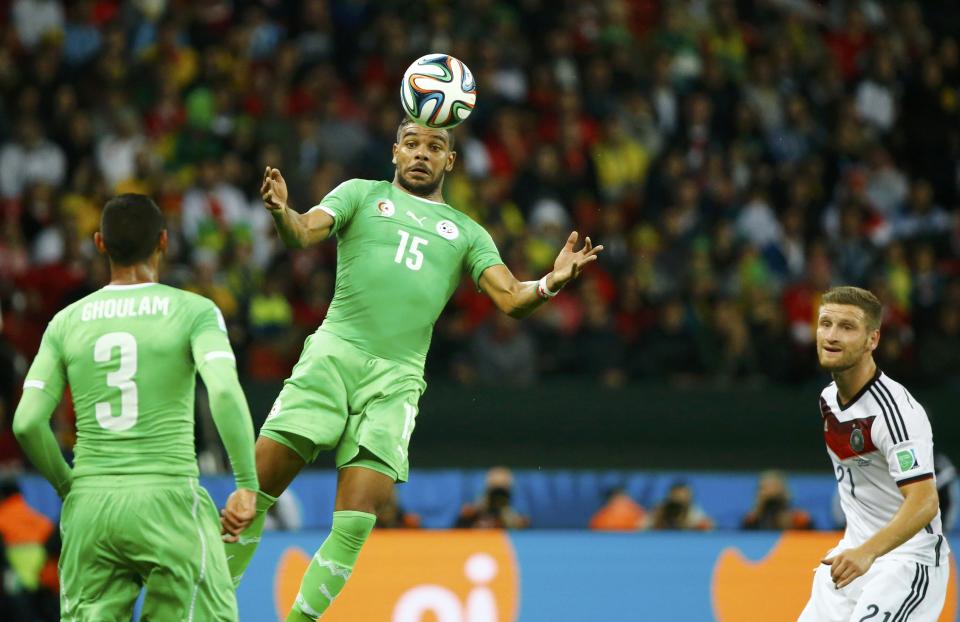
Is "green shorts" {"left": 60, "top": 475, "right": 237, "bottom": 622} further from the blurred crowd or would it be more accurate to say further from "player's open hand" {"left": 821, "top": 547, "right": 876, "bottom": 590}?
the blurred crowd

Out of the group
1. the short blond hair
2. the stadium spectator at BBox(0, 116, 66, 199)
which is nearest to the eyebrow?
the short blond hair

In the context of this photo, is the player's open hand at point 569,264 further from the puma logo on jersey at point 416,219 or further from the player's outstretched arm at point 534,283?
the puma logo on jersey at point 416,219

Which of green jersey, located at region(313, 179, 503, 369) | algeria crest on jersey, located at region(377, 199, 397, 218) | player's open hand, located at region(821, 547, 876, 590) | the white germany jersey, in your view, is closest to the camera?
player's open hand, located at region(821, 547, 876, 590)

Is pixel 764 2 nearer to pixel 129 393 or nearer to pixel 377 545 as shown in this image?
pixel 377 545

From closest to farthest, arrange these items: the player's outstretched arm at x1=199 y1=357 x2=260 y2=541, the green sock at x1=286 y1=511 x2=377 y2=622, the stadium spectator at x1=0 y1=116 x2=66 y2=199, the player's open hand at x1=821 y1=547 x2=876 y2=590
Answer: the player's outstretched arm at x1=199 y1=357 x2=260 y2=541, the player's open hand at x1=821 y1=547 x2=876 y2=590, the green sock at x1=286 y1=511 x2=377 y2=622, the stadium spectator at x1=0 y1=116 x2=66 y2=199

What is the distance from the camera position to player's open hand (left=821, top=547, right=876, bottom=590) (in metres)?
5.74

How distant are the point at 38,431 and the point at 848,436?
3470mm

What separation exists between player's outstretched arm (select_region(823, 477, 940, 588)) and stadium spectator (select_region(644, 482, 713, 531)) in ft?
16.5

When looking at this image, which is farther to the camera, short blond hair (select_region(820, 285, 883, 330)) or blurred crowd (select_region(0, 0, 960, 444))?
blurred crowd (select_region(0, 0, 960, 444))

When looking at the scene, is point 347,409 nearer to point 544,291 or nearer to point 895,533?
point 544,291

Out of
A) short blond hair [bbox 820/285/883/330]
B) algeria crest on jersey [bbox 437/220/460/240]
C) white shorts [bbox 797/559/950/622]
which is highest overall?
algeria crest on jersey [bbox 437/220/460/240]

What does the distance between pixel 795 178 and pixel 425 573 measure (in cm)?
838

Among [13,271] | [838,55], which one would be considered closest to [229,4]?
[13,271]

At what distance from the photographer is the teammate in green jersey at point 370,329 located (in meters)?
6.50
